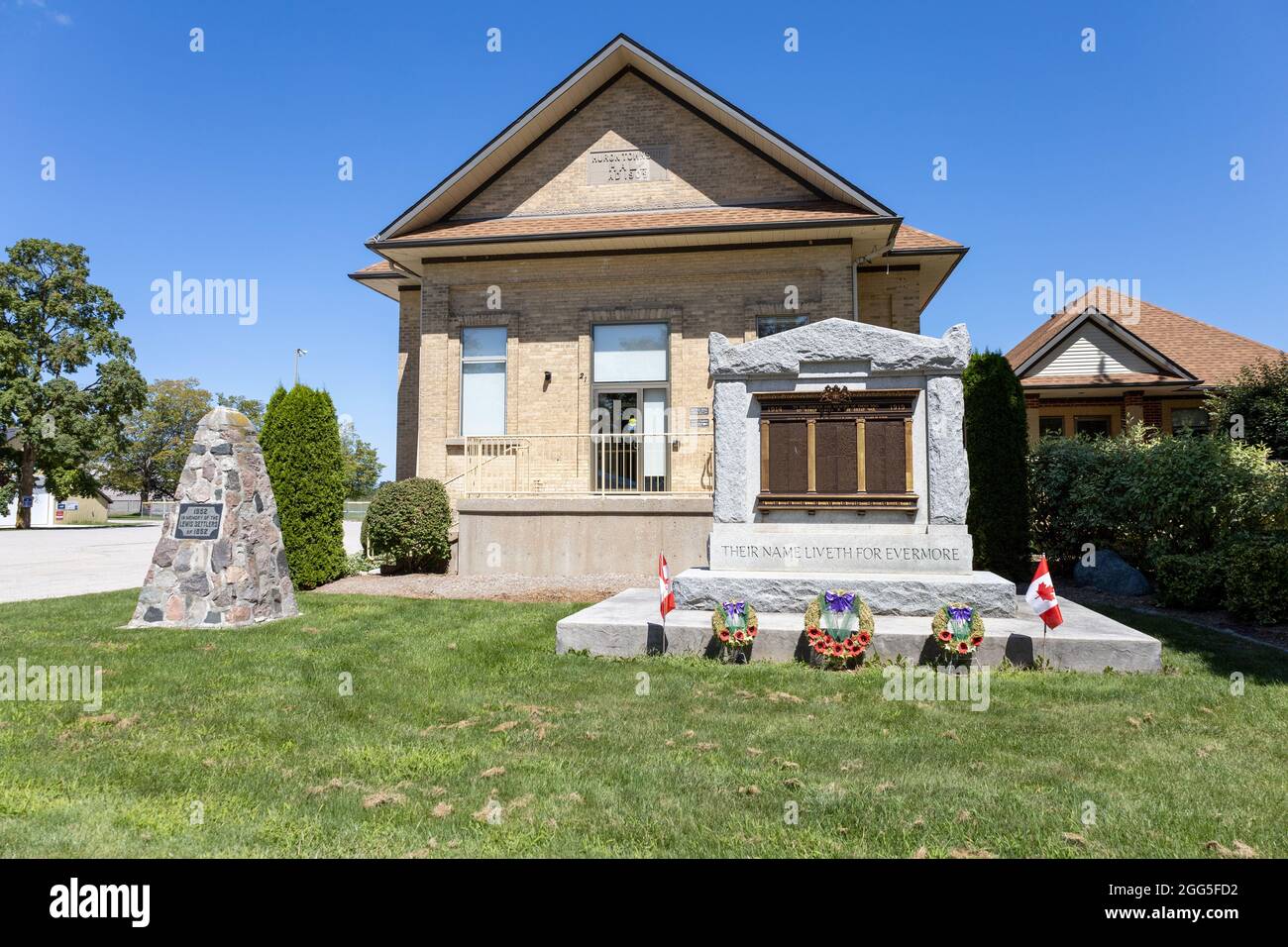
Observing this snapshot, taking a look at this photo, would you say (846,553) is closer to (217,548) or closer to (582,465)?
(217,548)

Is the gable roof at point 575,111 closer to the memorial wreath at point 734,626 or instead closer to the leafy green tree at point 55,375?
the memorial wreath at point 734,626

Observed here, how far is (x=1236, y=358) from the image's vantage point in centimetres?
2364

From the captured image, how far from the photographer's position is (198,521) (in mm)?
8828

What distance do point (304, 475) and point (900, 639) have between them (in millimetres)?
9832

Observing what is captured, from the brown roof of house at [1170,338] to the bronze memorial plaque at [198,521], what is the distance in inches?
825

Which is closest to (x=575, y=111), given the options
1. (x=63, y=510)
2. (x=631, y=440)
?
(x=631, y=440)

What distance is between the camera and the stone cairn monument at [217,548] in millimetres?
8703

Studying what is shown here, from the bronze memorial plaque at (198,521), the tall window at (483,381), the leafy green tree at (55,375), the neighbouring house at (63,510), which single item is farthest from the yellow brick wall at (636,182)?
the neighbouring house at (63,510)

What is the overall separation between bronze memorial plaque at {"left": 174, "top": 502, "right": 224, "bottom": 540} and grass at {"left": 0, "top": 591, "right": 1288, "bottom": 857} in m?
1.88

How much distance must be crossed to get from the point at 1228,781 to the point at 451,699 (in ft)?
16.0

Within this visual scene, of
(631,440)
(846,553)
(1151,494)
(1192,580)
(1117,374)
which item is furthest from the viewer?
(1117,374)

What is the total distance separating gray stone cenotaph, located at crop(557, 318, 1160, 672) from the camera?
299 inches

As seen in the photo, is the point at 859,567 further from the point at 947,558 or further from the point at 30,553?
the point at 30,553
